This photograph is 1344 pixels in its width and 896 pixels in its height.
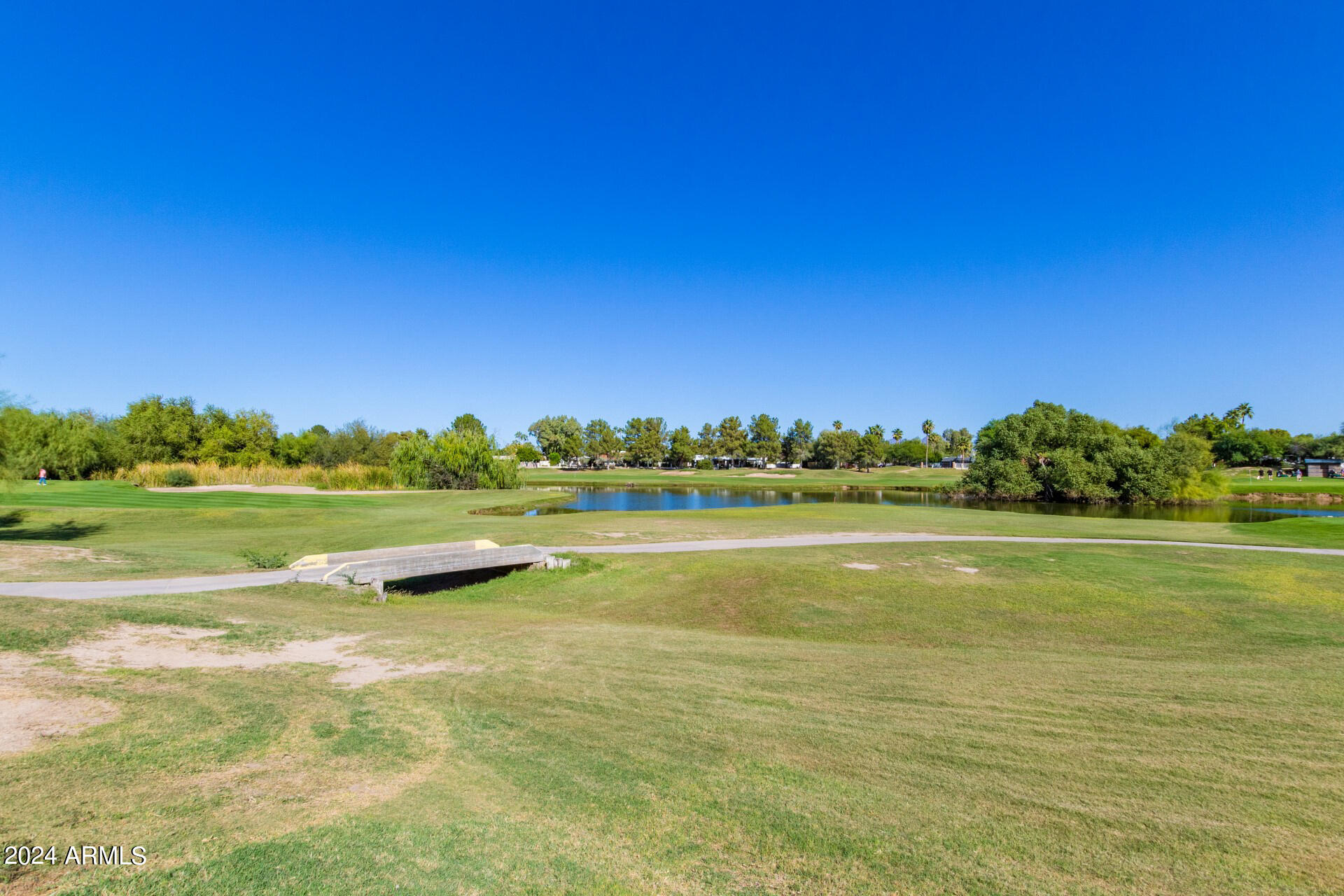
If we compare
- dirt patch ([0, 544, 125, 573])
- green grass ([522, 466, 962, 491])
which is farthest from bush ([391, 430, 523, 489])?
dirt patch ([0, 544, 125, 573])

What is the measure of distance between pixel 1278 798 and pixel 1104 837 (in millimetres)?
1658

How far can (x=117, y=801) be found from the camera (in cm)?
383

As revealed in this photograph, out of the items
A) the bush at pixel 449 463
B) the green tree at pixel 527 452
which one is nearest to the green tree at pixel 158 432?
the bush at pixel 449 463

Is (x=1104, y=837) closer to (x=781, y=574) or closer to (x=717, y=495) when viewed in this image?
(x=781, y=574)

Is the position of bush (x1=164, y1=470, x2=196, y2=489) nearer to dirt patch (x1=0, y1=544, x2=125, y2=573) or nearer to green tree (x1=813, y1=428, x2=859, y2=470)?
dirt patch (x1=0, y1=544, x2=125, y2=573)

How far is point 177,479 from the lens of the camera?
41281 millimetres

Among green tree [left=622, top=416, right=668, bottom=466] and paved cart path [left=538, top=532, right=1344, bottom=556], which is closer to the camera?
paved cart path [left=538, top=532, right=1344, bottom=556]

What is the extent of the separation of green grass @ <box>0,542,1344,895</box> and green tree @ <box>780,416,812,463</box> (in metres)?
132

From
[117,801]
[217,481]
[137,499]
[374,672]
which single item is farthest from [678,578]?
[217,481]

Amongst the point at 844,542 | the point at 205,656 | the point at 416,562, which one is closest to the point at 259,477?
the point at 416,562

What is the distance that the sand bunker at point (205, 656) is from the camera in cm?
671

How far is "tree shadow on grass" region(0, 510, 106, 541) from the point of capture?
62.3ft

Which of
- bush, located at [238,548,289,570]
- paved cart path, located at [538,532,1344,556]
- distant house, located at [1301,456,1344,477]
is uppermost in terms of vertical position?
distant house, located at [1301,456,1344,477]

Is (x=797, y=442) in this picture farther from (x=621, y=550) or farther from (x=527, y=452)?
(x=621, y=550)
